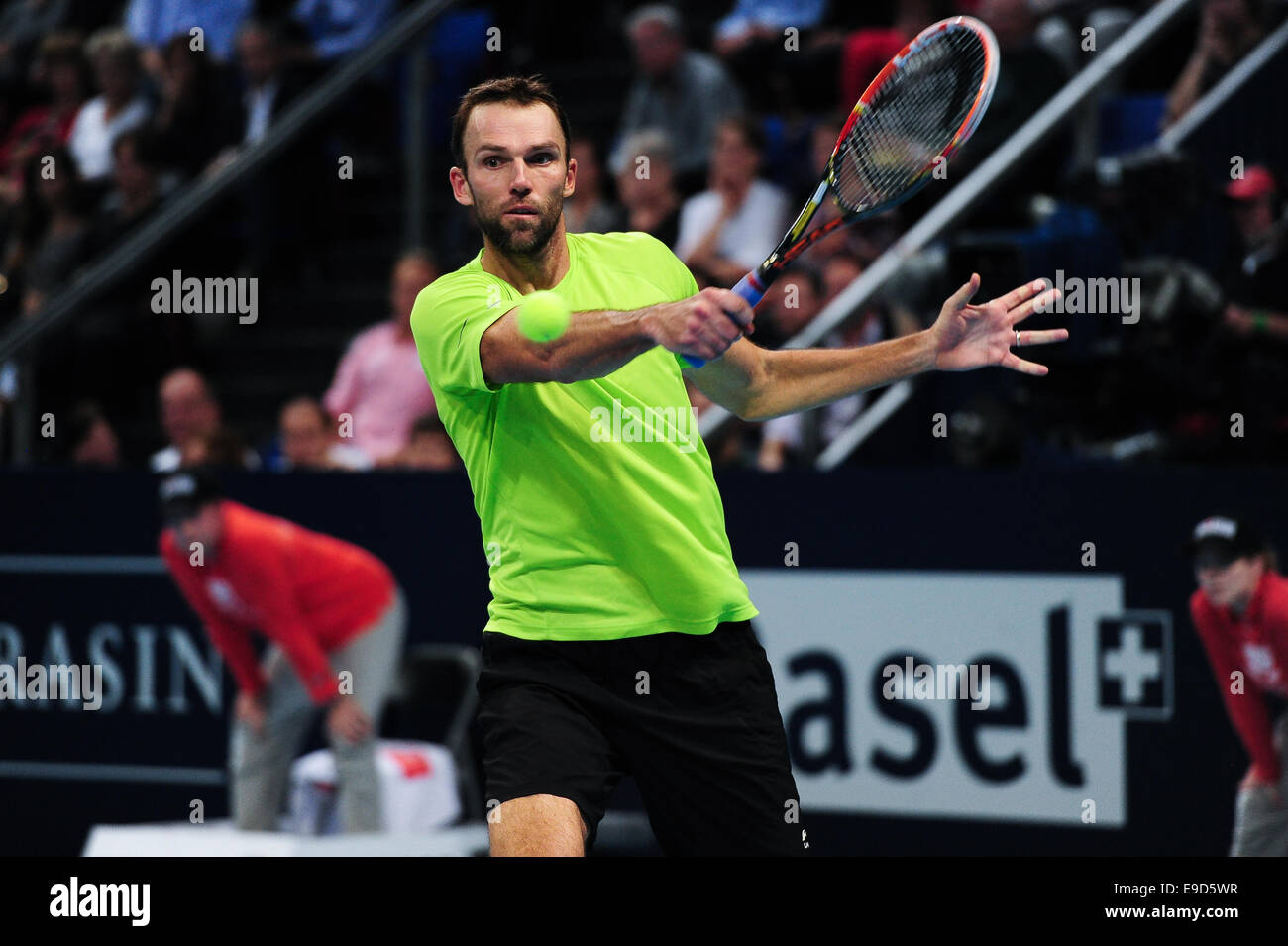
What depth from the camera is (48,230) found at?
33.2 feet

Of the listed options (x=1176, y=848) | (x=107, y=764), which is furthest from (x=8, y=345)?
Result: (x=1176, y=848)

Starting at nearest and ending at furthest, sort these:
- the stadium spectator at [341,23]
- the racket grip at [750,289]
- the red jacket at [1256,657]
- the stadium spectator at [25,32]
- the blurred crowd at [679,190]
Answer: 1. the racket grip at [750,289]
2. the red jacket at [1256,657]
3. the blurred crowd at [679,190]
4. the stadium spectator at [341,23]
5. the stadium spectator at [25,32]

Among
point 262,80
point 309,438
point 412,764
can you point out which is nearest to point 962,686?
point 412,764

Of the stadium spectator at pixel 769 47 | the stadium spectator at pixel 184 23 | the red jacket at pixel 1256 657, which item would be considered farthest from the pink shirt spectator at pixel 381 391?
the red jacket at pixel 1256 657

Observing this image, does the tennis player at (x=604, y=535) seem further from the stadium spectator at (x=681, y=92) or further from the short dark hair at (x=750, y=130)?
the stadium spectator at (x=681, y=92)

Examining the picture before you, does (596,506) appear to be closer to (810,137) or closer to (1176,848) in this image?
(1176,848)

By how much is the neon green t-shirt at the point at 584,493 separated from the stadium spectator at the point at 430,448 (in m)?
3.99

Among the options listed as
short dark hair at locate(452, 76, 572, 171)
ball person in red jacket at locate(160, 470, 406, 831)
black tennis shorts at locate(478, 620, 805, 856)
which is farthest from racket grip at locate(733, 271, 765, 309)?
ball person in red jacket at locate(160, 470, 406, 831)

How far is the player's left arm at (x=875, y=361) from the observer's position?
398 centimetres

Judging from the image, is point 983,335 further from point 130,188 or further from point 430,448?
point 130,188

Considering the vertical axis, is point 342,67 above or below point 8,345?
above

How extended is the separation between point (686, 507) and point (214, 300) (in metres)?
5.93

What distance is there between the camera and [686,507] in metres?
4.03

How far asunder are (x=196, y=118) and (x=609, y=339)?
7.10 metres
